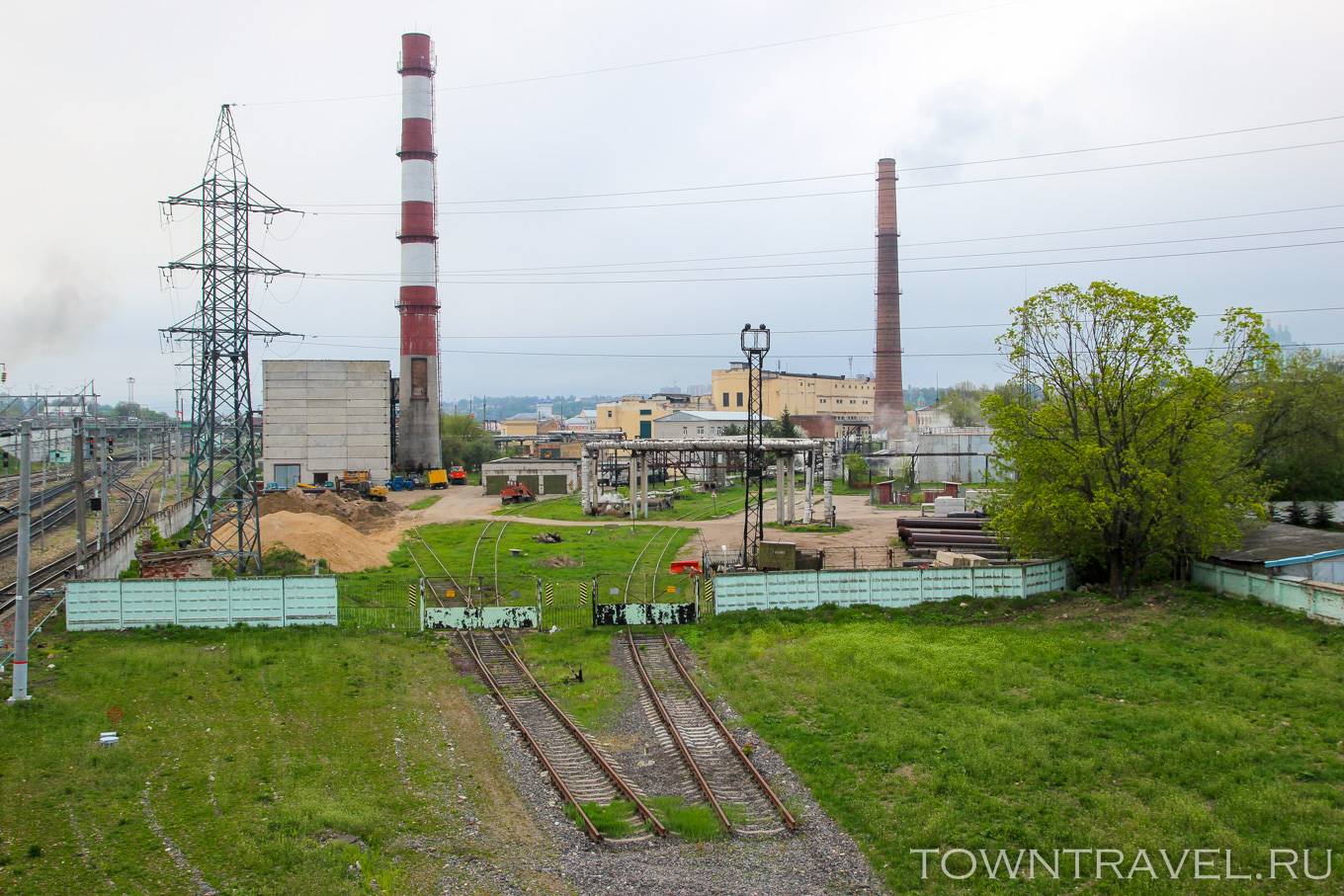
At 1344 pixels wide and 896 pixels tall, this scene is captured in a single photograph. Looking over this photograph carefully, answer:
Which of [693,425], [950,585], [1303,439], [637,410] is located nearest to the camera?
[950,585]

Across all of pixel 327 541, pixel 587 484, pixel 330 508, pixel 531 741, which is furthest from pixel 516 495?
pixel 531 741

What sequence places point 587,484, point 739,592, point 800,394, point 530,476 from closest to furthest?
point 739,592, point 587,484, point 530,476, point 800,394

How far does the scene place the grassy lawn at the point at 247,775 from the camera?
1113cm

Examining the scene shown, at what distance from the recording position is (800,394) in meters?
115

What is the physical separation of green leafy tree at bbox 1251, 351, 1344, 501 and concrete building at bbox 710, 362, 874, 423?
68523 mm

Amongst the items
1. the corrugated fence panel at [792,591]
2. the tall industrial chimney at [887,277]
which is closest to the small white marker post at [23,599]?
the corrugated fence panel at [792,591]

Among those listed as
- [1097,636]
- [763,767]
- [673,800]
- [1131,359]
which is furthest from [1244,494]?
[673,800]

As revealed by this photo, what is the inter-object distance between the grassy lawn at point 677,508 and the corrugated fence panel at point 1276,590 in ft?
87.1

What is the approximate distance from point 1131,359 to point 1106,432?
202cm

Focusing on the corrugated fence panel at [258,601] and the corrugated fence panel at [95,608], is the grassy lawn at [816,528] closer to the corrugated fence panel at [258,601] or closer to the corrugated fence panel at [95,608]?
the corrugated fence panel at [258,601]

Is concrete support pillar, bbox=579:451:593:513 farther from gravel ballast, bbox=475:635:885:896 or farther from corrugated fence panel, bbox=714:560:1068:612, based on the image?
gravel ballast, bbox=475:635:885:896

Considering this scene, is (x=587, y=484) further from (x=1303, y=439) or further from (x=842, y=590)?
(x=1303, y=439)

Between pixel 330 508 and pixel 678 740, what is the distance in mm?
36088

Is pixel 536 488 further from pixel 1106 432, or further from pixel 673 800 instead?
pixel 673 800
